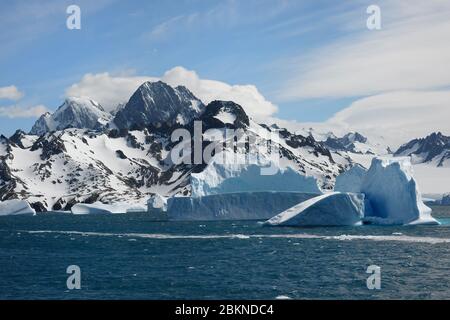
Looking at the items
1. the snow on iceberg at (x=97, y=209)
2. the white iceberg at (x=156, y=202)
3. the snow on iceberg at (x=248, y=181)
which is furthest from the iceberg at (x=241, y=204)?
the white iceberg at (x=156, y=202)

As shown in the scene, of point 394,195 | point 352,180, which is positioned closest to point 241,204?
point 352,180

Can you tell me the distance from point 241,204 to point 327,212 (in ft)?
75.7

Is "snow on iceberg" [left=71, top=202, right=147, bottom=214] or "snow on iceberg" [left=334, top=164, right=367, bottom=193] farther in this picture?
"snow on iceberg" [left=71, top=202, right=147, bottom=214]

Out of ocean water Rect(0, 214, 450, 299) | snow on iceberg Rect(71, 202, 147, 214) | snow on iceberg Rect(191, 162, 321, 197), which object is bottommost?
ocean water Rect(0, 214, 450, 299)

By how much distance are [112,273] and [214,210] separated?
52534 mm

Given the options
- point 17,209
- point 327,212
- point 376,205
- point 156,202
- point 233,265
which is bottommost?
point 233,265

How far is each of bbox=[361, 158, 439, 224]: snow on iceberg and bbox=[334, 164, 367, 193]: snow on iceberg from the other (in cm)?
1451

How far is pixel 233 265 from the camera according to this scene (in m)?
44.6

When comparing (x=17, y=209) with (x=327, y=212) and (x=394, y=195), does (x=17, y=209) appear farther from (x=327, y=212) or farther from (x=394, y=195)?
(x=394, y=195)

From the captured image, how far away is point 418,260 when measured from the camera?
45594 millimetres

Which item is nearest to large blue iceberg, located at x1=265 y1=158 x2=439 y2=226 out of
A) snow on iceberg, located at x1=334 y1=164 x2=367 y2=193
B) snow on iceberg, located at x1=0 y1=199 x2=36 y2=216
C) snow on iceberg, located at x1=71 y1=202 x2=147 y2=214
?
snow on iceberg, located at x1=334 y1=164 x2=367 y2=193

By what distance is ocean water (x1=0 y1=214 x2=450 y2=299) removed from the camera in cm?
3438

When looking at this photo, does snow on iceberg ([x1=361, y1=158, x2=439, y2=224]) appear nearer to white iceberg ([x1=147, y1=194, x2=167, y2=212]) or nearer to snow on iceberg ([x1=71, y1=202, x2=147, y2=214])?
snow on iceberg ([x1=71, y1=202, x2=147, y2=214])
